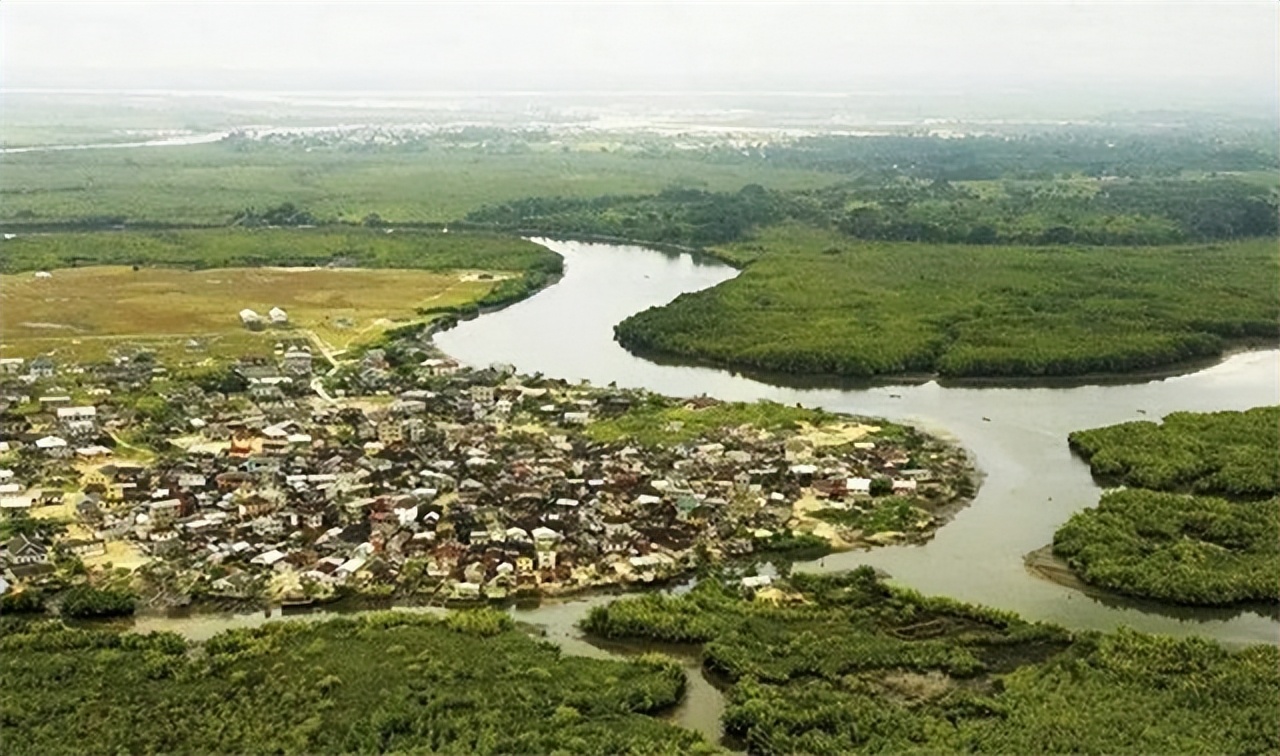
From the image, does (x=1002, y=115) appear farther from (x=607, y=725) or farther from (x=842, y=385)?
(x=607, y=725)

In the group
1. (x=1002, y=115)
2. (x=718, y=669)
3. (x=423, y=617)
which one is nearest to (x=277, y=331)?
(x=423, y=617)

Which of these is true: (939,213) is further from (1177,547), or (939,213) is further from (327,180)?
(1177,547)

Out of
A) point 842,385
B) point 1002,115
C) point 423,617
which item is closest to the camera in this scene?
point 423,617

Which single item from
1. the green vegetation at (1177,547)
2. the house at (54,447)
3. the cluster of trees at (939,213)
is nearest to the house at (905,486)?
the green vegetation at (1177,547)

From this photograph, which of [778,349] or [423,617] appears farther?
[778,349]

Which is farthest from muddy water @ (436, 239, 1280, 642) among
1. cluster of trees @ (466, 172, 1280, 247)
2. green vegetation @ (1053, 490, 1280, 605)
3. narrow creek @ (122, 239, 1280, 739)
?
cluster of trees @ (466, 172, 1280, 247)

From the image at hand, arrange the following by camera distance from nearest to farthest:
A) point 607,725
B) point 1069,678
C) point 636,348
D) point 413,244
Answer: point 607,725 < point 1069,678 < point 636,348 < point 413,244
